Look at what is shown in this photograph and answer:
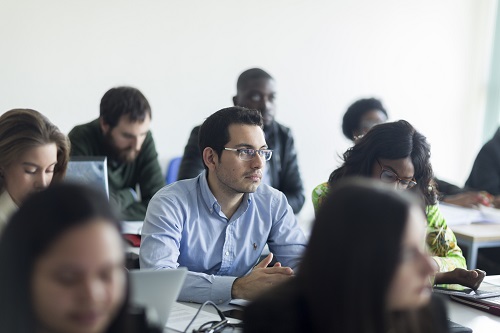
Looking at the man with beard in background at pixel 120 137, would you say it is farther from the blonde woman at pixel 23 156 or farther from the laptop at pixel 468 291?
the laptop at pixel 468 291

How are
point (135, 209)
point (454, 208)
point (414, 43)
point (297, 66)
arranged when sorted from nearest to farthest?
point (135, 209), point (454, 208), point (297, 66), point (414, 43)

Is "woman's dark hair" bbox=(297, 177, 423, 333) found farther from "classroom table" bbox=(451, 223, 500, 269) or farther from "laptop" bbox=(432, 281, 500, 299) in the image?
"classroom table" bbox=(451, 223, 500, 269)

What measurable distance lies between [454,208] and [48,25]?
8.70 feet

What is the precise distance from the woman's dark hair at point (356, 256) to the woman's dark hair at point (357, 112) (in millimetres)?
3220

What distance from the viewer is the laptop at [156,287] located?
164cm

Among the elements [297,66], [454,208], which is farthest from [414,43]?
[454,208]

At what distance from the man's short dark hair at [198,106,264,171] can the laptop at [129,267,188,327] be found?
1135 millimetres

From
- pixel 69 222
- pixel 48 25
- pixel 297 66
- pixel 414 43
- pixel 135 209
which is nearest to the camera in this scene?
pixel 69 222

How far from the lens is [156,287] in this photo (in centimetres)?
170

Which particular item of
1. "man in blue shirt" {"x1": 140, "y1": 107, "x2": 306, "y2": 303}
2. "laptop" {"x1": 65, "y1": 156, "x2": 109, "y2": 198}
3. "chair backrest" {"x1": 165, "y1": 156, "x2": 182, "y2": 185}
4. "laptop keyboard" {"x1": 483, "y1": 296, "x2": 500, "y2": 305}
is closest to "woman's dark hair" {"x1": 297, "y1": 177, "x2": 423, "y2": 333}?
"man in blue shirt" {"x1": 140, "y1": 107, "x2": 306, "y2": 303}

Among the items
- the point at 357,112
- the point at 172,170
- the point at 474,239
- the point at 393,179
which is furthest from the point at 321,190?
the point at 172,170

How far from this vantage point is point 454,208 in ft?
14.0

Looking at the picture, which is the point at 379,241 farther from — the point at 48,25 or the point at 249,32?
→ the point at 249,32

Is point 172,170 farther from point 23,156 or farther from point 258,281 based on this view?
point 258,281
